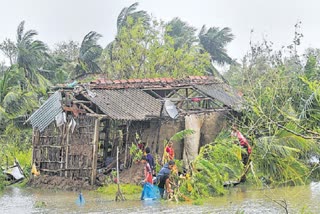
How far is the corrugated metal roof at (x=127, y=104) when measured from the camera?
16500mm

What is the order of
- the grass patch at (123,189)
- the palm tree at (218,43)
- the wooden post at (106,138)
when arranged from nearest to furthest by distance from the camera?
the grass patch at (123,189)
the wooden post at (106,138)
the palm tree at (218,43)

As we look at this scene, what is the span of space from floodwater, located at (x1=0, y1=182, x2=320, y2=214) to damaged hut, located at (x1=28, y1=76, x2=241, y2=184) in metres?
1.24

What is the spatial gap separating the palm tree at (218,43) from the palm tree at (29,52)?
12173 millimetres

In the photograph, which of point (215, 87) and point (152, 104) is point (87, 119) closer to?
point (152, 104)

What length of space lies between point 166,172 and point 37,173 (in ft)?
16.5

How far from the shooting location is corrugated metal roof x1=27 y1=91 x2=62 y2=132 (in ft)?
54.9

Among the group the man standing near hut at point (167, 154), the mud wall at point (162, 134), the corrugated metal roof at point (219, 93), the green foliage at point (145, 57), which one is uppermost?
the green foliage at point (145, 57)

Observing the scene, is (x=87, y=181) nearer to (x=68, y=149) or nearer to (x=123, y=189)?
(x=68, y=149)

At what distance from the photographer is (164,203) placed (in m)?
13.8

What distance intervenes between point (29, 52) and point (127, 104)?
11818 millimetres

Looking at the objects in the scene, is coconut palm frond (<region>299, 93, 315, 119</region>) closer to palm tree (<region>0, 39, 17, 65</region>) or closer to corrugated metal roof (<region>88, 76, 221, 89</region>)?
corrugated metal roof (<region>88, 76, 221, 89</region>)

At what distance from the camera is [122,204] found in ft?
45.5

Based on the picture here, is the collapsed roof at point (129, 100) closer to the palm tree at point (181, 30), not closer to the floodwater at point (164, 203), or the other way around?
the floodwater at point (164, 203)

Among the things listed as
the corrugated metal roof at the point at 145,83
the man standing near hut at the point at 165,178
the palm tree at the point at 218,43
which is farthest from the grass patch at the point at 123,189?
the palm tree at the point at 218,43
